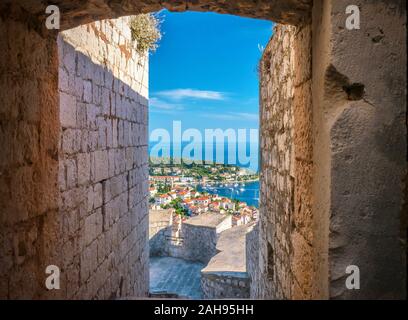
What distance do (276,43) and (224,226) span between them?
→ 35.2 ft

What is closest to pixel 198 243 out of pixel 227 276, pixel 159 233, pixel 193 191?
pixel 159 233

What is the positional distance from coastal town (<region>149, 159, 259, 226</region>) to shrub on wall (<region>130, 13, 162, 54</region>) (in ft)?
40.4

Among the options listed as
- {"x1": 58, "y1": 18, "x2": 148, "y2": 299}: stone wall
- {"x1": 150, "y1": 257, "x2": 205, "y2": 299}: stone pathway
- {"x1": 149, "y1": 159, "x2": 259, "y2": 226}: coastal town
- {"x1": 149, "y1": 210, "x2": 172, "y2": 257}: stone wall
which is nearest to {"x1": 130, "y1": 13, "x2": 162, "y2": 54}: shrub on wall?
{"x1": 58, "y1": 18, "x2": 148, "y2": 299}: stone wall

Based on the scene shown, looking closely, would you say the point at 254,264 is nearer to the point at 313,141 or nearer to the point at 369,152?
the point at 313,141

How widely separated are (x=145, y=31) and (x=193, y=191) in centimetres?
2244

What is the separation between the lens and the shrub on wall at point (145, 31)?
189 inches

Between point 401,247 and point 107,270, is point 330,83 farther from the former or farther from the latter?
point 107,270

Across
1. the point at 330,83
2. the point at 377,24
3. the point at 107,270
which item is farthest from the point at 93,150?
the point at 377,24

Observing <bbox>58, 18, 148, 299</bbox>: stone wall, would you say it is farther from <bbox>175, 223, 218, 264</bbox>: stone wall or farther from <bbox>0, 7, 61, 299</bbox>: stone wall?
<bbox>175, 223, 218, 264</bbox>: stone wall

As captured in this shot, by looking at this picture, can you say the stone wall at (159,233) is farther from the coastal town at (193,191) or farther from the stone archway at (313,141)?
the stone archway at (313,141)

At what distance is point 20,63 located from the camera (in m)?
1.92

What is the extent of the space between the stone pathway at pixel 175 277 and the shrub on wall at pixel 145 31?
22.9 ft

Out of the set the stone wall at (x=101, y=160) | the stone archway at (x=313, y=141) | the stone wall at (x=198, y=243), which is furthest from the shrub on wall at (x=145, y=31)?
the stone wall at (x=198, y=243)

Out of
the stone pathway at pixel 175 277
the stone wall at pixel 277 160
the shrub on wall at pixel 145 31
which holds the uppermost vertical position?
the shrub on wall at pixel 145 31
